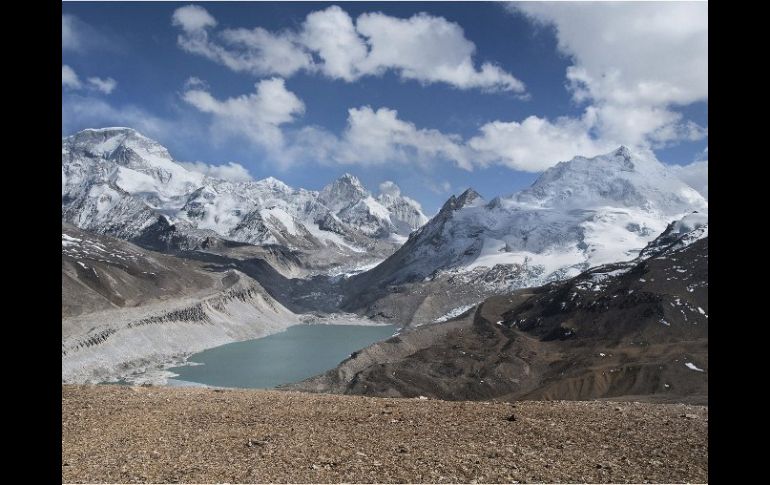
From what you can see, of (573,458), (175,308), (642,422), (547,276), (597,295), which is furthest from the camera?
(547,276)

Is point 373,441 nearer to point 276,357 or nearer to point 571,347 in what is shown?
point 571,347

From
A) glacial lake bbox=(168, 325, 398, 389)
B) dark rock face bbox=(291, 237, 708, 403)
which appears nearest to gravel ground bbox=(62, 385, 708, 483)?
dark rock face bbox=(291, 237, 708, 403)

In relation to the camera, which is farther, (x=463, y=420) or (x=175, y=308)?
(x=175, y=308)

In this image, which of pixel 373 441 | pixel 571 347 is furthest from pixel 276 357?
pixel 373 441

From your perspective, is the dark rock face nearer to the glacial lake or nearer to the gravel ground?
the glacial lake
